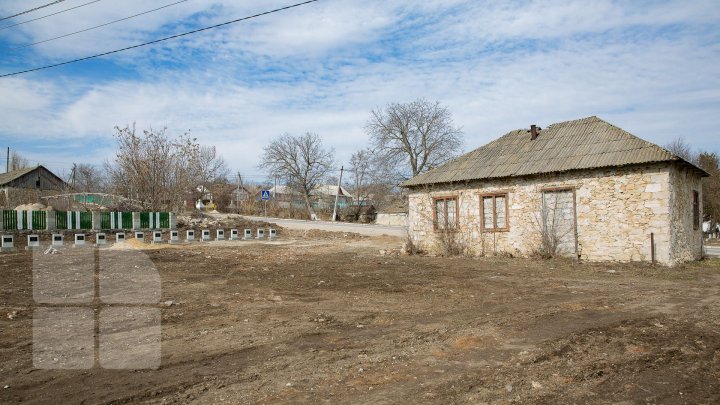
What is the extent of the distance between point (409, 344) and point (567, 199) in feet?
41.3

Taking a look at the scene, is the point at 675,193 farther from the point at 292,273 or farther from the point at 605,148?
the point at 292,273

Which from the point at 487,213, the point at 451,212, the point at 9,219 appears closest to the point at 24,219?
the point at 9,219

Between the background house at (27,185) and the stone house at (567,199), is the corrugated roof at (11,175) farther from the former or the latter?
the stone house at (567,199)

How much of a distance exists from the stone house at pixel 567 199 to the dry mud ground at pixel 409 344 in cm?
372

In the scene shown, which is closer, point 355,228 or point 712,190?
point 355,228

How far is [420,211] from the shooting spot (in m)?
20.8

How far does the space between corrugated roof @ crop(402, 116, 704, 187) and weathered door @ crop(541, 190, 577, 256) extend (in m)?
1.06

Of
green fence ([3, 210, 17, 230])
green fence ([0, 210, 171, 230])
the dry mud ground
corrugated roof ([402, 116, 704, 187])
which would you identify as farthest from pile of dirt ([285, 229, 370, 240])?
the dry mud ground

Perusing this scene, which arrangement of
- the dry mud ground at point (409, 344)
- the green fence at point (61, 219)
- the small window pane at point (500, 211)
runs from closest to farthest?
the dry mud ground at point (409, 344) → the small window pane at point (500, 211) → the green fence at point (61, 219)

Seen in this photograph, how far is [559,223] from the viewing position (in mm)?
16469

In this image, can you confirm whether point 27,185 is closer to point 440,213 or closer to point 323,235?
point 323,235

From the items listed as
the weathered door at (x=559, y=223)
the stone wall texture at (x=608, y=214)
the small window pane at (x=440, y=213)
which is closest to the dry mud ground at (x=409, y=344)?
the stone wall texture at (x=608, y=214)

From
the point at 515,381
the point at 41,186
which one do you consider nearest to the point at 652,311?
the point at 515,381

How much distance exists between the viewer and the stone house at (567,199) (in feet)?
47.6
